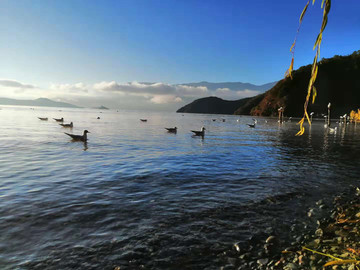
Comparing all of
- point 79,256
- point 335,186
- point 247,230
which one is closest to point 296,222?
point 247,230

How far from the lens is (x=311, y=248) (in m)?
5.19

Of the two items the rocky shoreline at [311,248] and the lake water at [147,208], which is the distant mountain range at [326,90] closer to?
the lake water at [147,208]

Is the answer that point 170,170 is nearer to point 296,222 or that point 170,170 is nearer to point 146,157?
point 146,157

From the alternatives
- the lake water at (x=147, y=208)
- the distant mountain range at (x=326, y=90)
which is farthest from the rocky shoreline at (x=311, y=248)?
the distant mountain range at (x=326, y=90)

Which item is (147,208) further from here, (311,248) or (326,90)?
(326,90)

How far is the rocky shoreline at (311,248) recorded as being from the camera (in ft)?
14.8

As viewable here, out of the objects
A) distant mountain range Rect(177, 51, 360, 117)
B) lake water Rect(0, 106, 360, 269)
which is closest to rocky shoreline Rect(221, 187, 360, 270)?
lake water Rect(0, 106, 360, 269)

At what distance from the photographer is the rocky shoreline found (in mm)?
4500

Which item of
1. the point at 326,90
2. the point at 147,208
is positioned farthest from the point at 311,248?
the point at 326,90

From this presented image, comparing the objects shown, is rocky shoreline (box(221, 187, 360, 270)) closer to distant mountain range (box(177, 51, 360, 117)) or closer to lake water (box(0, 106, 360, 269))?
lake water (box(0, 106, 360, 269))

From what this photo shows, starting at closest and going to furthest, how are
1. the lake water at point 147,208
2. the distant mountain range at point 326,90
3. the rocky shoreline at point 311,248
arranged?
the rocky shoreline at point 311,248, the lake water at point 147,208, the distant mountain range at point 326,90

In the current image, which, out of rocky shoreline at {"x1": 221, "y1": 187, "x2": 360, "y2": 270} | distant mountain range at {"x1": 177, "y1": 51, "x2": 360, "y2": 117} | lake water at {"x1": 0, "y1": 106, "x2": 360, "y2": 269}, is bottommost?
lake water at {"x1": 0, "y1": 106, "x2": 360, "y2": 269}

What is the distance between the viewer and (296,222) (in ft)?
22.0

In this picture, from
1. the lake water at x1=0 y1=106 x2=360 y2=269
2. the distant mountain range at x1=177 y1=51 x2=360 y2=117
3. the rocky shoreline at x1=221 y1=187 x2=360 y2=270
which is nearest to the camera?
the rocky shoreline at x1=221 y1=187 x2=360 y2=270
